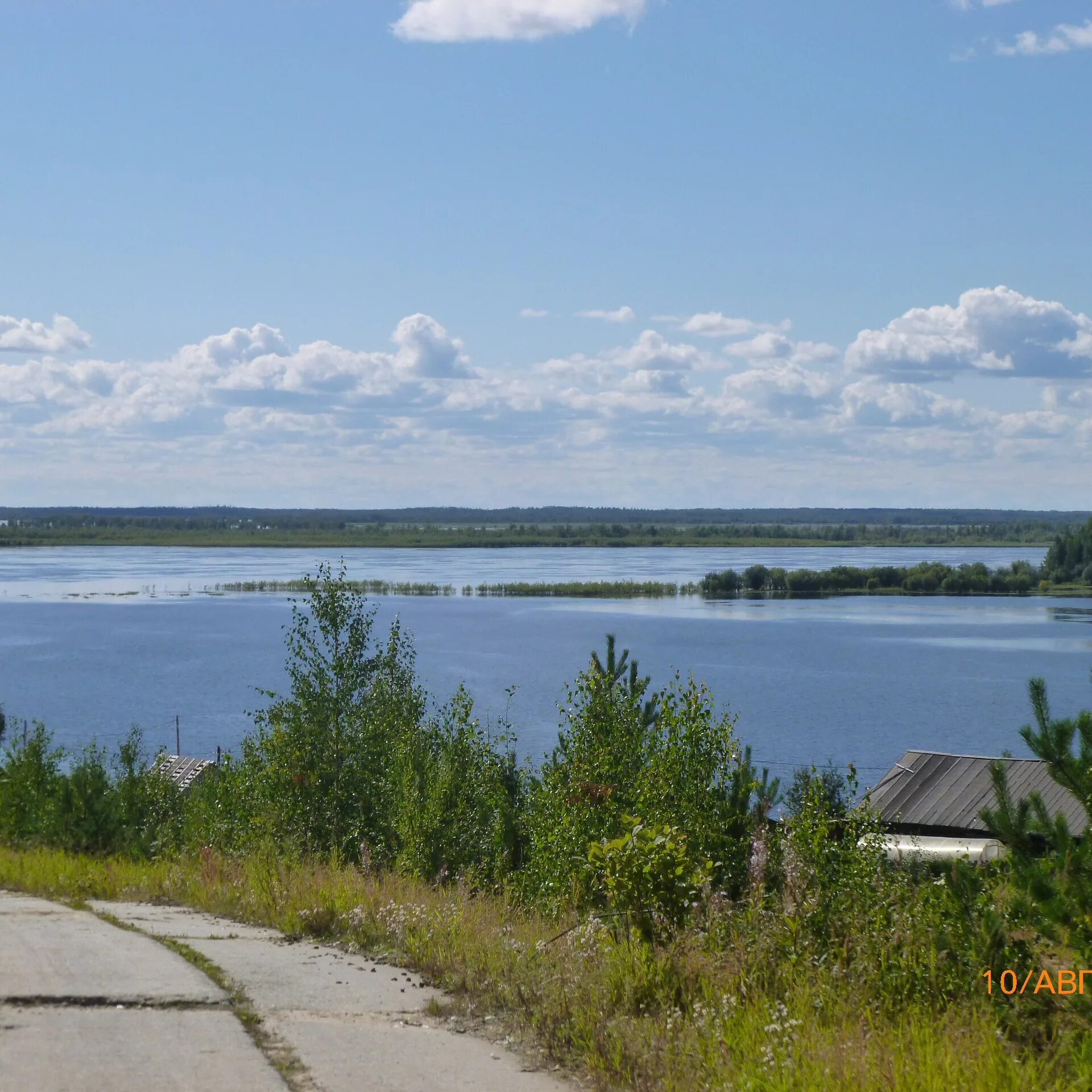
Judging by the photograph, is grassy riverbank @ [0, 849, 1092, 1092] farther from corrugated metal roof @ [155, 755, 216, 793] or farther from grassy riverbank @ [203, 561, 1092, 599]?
grassy riverbank @ [203, 561, 1092, 599]

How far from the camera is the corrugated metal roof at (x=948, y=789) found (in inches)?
942

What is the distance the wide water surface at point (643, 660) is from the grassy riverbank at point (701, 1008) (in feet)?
84.8

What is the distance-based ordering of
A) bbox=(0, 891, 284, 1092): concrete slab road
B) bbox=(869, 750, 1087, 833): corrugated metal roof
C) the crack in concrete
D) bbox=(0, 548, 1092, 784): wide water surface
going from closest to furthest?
bbox=(0, 891, 284, 1092): concrete slab road < the crack in concrete < bbox=(869, 750, 1087, 833): corrugated metal roof < bbox=(0, 548, 1092, 784): wide water surface

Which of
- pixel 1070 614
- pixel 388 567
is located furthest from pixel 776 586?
pixel 388 567

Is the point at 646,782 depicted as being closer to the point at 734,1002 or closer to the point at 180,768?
the point at 734,1002

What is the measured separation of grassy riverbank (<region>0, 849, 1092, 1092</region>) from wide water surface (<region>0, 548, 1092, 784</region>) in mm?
25836

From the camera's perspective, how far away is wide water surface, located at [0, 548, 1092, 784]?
49.0 m

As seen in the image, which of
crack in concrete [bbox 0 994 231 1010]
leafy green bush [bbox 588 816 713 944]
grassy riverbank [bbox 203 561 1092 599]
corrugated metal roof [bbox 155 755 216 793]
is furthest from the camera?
grassy riverbank [bbox 203 561 1092 599]

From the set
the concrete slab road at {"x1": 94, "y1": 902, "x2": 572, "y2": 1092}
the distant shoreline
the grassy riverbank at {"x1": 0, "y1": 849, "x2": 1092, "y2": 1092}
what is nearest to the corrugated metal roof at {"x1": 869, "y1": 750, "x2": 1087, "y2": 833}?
the grassy riverbank at {"x1": 0, "y1": 849, "x2": 1092, "y2": 1092}

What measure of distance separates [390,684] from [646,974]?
716 inches

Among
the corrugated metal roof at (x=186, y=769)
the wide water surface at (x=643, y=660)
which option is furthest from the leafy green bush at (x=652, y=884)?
the corrugated metal roof at (x=186, y=769)

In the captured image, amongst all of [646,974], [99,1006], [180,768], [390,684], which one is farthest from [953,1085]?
[180,768]

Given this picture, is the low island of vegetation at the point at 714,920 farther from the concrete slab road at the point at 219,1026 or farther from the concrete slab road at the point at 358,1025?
the concrete slab road at the point at 219,1026

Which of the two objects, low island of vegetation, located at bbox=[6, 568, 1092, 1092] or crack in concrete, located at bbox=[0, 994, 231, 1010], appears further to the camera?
crack in concrete, located at bbox=[0, 994, 231, 1010]
